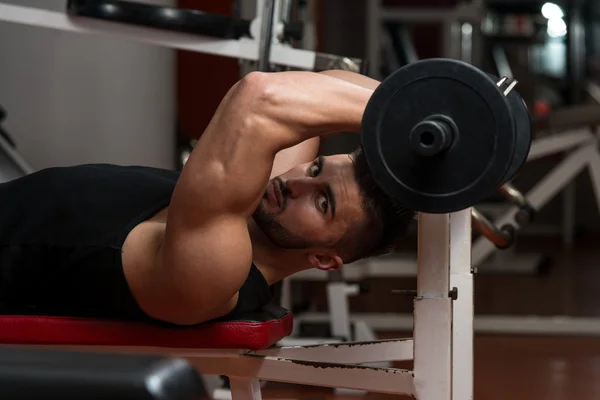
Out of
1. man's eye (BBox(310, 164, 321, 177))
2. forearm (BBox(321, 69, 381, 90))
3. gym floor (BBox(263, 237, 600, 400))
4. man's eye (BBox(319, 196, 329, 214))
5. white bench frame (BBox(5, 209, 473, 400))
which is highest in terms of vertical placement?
forearm (BBox(321, 69, 381, 90))

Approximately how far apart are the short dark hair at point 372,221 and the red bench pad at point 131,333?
0.66 ft

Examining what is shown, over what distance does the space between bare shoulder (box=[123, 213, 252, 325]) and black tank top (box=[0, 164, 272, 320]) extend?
0.09 feet

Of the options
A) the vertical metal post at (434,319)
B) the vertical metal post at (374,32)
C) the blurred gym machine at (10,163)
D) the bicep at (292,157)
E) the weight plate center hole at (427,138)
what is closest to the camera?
the weight plate center hole at (427,138)

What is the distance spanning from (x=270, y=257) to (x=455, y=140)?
1.78ft

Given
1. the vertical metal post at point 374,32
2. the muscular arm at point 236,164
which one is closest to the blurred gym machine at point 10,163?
the muscular arm at point 236,164

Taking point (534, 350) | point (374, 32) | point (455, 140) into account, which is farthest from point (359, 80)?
point (374, 32)

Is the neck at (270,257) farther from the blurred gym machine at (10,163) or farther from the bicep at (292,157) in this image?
the blurred gym machine at (10,163)

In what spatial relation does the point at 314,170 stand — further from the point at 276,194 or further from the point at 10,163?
the point at 10,163

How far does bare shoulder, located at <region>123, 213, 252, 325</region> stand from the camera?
128cm

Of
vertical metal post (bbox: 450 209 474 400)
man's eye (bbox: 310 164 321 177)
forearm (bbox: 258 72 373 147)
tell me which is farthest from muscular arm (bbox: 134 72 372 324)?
vertical metal post (bbox: 450 209 474 400)

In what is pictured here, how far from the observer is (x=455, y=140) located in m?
1.12

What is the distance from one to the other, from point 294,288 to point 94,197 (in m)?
2.17

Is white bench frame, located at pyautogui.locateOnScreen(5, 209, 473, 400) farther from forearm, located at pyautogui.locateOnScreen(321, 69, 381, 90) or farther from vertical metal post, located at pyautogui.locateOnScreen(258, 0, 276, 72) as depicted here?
vertical metal post, located at pyautogui.locateOnScreen(258, 0, 276, 72)

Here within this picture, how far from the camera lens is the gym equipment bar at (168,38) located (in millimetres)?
1994
